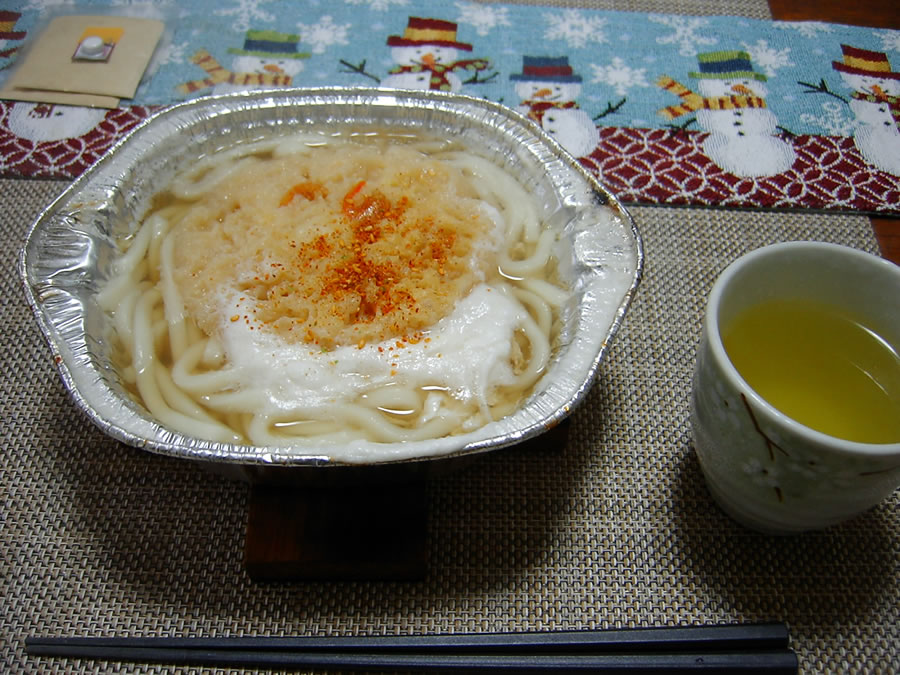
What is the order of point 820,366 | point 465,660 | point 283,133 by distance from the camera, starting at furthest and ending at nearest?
point 283,133 → point 820,366 → point 465,660

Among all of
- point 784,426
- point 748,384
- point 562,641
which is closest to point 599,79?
point 748,384

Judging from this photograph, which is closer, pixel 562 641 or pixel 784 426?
pixel 784 426

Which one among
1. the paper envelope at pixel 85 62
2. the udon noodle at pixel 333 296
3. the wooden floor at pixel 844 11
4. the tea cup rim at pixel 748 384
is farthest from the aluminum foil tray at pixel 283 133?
the wooden floor at pixel 844 11

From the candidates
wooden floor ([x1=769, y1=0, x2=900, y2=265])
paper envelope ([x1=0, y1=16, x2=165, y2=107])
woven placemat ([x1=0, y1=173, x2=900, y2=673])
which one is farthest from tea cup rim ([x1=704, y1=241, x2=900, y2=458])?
paper envelope ([x1=0, y1=16, x2=165, y2=107])

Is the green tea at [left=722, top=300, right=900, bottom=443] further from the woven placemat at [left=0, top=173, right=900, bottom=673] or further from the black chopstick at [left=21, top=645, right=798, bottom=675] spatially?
the black chopstick at [left=21, top=645, right=798, bottom=675]

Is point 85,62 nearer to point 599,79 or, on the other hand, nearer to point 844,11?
point 599,79

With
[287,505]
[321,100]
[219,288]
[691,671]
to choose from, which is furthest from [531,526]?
[321,100]

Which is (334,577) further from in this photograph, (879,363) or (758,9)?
(758,9)
